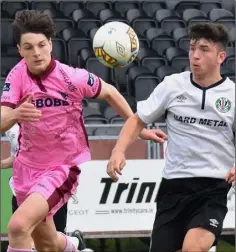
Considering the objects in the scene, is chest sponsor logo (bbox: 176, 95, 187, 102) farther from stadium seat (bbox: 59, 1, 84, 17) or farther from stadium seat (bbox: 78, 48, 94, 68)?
stadium seat (bbox: 59, 1, 84, 17)

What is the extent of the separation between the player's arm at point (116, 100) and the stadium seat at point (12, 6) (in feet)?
26.3

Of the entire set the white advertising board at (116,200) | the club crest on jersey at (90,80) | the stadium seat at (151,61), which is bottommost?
the white advertising board at (116,200)

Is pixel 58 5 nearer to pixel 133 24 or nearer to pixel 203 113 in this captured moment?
pixel 133 24

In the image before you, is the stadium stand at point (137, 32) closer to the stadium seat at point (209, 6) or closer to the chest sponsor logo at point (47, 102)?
the stadium seat at point (209, 6)

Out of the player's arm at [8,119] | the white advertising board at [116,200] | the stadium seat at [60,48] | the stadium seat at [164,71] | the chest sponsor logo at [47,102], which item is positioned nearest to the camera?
the player's arm at [8,119]

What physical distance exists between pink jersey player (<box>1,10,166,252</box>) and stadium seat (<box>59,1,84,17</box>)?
28.6ft

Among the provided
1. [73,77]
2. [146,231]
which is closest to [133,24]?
[146,231]

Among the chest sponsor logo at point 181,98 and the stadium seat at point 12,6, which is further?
the stadium seat at point 12,6

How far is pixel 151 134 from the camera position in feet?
20.8

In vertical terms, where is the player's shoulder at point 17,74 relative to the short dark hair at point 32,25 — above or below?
below

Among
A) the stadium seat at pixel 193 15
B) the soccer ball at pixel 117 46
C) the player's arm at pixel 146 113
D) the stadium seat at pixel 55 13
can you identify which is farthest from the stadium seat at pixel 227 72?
the player's arm at pixel 146 113

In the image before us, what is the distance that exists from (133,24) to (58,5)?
138 centimetres

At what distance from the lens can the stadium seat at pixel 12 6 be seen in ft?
48.6

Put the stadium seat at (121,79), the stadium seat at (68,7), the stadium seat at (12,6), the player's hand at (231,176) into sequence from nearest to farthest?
the player's hand at (231,176) < the stadium seat at (121,79) < the stadium seat at (12,6) < the stadium seat at (68,7)
